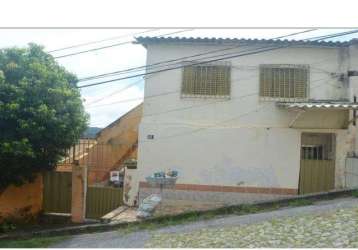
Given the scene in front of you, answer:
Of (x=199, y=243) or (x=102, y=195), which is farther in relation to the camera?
(x=102, y=195)

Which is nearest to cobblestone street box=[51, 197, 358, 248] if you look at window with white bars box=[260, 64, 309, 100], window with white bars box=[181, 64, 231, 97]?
window with white bars box=[260, 64, 309, 100]

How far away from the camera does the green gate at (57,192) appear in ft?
45.0

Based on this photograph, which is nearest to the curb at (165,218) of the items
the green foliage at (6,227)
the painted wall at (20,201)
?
the green foliage at (6,227)

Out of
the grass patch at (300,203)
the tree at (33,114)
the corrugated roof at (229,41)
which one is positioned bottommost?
the grass patch at (300,203)

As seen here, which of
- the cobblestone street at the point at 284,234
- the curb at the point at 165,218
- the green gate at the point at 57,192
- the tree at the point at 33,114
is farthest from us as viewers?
the green gate at the point at 57,192

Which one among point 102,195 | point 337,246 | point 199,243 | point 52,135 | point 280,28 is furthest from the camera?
point 102,195

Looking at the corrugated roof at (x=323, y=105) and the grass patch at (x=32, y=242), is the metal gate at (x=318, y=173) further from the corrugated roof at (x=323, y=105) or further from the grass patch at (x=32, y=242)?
the grass patch at (x=32, y=242)

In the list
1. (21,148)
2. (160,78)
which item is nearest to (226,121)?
→ (160,78)

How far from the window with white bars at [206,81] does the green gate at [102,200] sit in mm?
3531

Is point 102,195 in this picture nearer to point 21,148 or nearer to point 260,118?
point 21,148

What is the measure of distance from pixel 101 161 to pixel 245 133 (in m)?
4.82

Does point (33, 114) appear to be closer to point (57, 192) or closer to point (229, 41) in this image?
point (57, 192)

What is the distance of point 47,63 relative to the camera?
1230 centimetres

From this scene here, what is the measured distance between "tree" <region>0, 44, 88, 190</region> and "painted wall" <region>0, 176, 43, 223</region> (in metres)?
0.92
